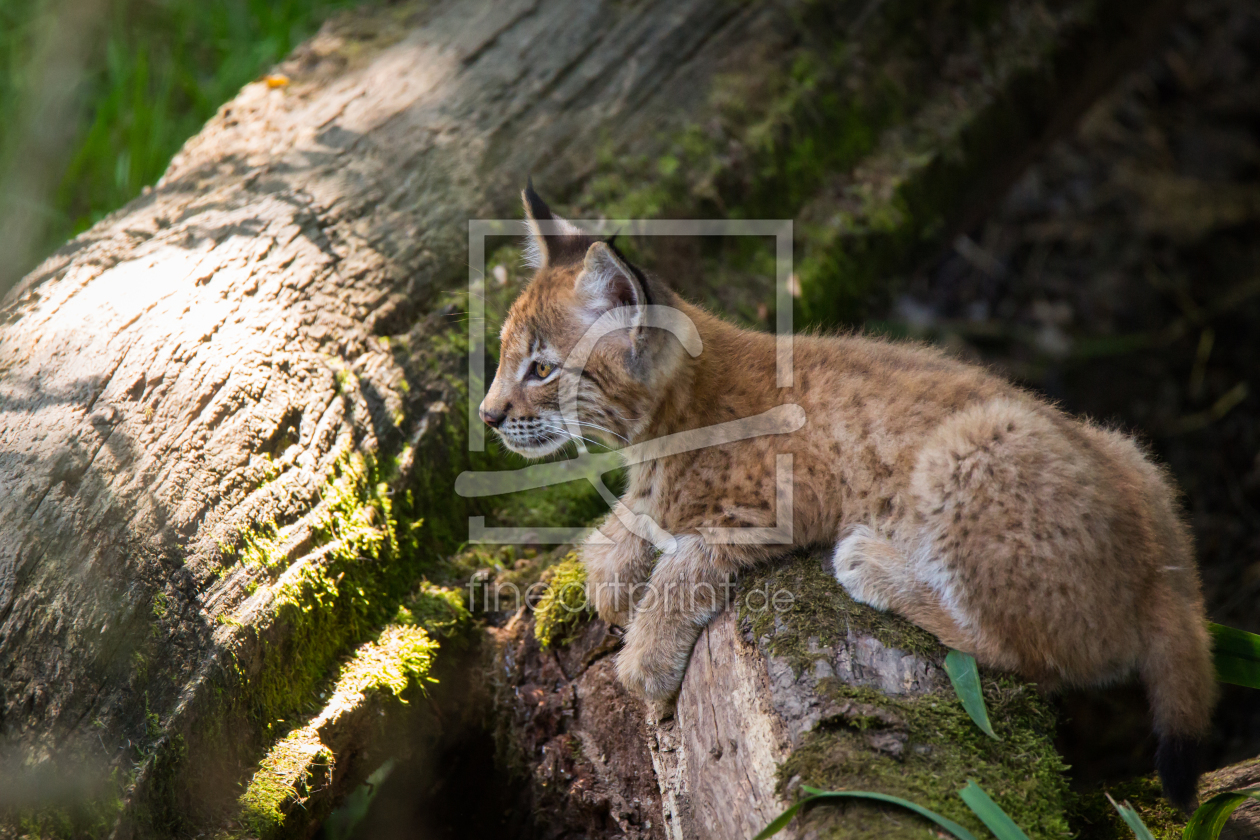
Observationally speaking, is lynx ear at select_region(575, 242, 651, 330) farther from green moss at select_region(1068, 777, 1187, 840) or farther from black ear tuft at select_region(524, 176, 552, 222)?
green moss at select_region(1068, 777, 1187, 840)

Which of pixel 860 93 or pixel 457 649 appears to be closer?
pixel 457 649

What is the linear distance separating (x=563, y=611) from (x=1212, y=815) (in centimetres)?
230

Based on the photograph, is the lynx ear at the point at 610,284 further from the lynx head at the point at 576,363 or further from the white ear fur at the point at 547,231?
the white ear fur at the point at 547,231

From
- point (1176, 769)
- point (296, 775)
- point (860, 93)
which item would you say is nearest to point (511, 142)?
point (860, 93)

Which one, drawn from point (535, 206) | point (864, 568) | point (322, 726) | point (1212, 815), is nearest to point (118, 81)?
point (535, 206)

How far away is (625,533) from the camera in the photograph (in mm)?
3500

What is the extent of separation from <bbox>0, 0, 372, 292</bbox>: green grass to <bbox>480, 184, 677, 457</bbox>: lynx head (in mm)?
2948

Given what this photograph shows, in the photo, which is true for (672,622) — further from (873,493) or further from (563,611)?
(873,493)

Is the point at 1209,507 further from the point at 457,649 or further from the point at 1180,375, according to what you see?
the point at 457,649

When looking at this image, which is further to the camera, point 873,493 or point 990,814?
point 873,493

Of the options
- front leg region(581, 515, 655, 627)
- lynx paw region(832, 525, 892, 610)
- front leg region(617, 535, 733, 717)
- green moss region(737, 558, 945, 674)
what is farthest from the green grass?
lynx paw region(832, 525, 892, 610)

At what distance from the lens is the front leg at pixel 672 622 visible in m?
3.17

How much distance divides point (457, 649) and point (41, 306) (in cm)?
216

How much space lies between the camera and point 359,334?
12.8 ft
